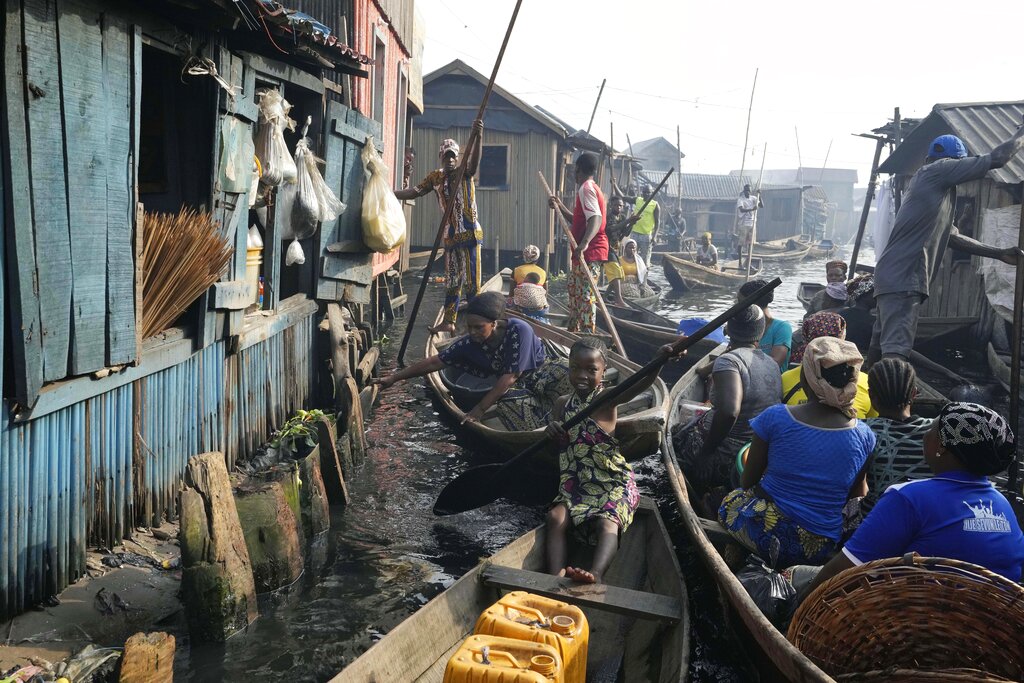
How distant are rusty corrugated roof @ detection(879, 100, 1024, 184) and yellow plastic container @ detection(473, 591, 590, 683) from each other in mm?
9025

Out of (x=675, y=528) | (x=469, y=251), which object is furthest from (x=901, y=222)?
(x=469, y=251)

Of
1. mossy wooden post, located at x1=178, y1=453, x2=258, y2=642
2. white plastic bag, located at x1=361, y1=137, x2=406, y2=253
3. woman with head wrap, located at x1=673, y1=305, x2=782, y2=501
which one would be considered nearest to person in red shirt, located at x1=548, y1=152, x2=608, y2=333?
white plastic bag, located at x1=361, y1=137, x2=406, y2=253

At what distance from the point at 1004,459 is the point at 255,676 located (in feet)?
11.1

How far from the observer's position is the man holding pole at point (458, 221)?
28.7 ft

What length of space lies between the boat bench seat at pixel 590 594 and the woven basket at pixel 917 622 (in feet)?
2.92

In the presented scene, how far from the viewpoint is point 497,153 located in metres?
19.5

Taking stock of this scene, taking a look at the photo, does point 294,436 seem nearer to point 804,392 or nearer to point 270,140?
point 270,140

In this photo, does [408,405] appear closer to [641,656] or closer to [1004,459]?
[641,656]

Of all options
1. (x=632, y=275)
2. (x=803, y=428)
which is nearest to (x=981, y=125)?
(x=632, y=275)

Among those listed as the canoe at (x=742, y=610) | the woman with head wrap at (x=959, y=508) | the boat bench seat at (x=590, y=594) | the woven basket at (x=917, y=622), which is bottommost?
the boat bench seat at (x=590, y=594)

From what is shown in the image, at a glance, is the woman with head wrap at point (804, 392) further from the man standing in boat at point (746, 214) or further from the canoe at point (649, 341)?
the man standing in boat at point (746, 214)

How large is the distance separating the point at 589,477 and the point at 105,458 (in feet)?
8.37

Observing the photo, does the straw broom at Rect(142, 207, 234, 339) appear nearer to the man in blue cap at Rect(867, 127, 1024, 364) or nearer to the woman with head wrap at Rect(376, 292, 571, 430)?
the woman with head wrap at Rect(376, 292, 571, 430)

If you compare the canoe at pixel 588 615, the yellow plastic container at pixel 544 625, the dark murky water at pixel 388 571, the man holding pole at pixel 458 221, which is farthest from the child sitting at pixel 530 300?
the yellow plastic container at pixel 544 625
